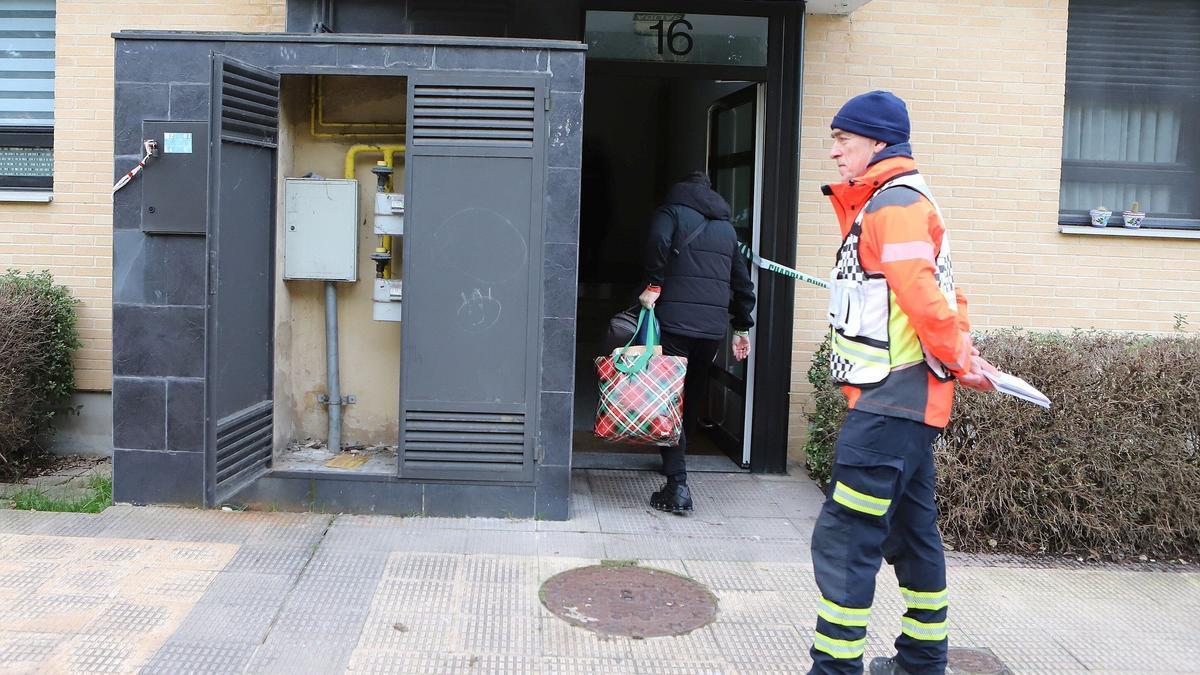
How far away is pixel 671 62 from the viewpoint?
6863 mm

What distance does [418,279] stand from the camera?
18.6 feet

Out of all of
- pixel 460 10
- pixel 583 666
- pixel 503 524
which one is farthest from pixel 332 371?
pixel 583 666

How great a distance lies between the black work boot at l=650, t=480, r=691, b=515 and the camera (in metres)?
6.12

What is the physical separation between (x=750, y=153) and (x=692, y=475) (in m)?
2.16

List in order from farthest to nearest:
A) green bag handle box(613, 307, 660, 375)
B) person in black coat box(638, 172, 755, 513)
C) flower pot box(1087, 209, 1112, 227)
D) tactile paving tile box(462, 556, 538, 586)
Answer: flower pot box(1087, 209, 1112, 227) < person in black coat box(638, 172, 755, 513) < green bag handle box(613, 307, 660, 375) < tactile paving tile box(462, 556, 538, 586)

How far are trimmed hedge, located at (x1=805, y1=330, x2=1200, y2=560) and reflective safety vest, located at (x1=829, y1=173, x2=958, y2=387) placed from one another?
2.01 meters

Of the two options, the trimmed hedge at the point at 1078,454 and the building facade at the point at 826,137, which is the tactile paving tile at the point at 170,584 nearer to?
the building facade at the point at 826,137

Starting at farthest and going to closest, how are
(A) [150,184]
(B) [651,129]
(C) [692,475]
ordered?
(B) [651,129] → (C) [692,475] → (A) [150,184]

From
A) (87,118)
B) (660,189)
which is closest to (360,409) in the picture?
(87,118)

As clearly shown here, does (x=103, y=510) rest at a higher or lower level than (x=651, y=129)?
lower

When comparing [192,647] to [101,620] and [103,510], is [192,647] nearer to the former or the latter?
[101,620]

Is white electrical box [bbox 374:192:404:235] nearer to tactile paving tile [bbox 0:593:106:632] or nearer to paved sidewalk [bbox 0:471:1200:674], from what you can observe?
paved sidewalk [bbox 0:471:1200:674]

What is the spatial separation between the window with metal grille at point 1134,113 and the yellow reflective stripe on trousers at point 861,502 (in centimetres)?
456

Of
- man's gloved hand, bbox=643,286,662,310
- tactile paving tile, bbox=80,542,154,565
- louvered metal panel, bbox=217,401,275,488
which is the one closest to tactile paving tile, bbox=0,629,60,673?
tactile paving tile, bbox=80,542,154,565
